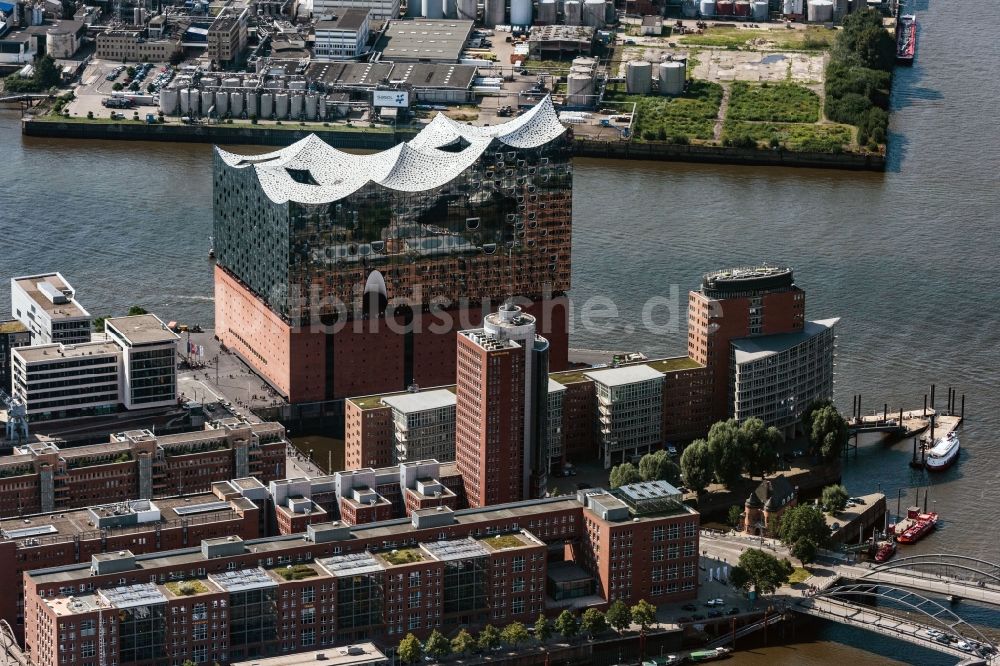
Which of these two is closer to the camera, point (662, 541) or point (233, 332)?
point (662, 541)

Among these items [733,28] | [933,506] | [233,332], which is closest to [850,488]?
[933,506]

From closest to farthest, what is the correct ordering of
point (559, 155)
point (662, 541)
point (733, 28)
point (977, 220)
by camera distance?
point (662, 541)
point (559, 155)
point (977, 220)
point (733, 28)

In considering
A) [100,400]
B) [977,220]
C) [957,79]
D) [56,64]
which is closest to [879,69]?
[957,79]

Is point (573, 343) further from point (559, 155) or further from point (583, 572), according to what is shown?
point (583, 572)

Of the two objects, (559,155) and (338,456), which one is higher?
(559,155)

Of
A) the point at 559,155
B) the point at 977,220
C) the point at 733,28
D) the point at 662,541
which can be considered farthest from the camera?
the point at 733,28

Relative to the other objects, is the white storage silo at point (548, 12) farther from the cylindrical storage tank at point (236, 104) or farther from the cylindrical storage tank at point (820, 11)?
the cylindrical storage tank at point (236, 104)

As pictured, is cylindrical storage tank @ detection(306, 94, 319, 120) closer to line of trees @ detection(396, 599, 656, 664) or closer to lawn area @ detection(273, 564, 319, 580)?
line of trees @ detection(396, 599, 656, 664)
